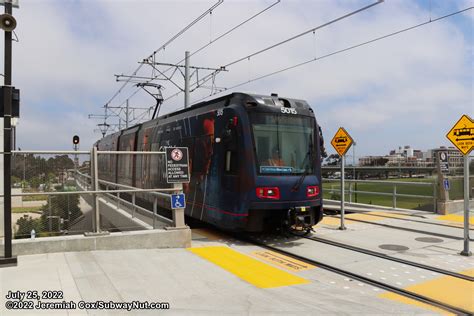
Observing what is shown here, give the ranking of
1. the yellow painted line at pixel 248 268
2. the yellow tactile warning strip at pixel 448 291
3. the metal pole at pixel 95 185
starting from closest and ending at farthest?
the yellow tactile warning strip at pixel 448 291 < the yellow painted line at pixel 248 268 < the metal pole at pixel 95 185

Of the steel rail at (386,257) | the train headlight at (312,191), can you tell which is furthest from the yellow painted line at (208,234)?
the train headlight at (312,191)

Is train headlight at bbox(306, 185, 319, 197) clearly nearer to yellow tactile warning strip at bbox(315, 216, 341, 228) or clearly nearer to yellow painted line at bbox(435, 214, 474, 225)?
yellow tactile warning strip at bbox(315, 216, 341, 228)

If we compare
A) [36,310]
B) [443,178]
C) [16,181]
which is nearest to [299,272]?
[36,310]

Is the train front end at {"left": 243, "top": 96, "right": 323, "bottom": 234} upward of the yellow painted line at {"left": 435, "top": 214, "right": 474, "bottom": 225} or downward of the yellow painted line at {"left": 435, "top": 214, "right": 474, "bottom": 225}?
upward

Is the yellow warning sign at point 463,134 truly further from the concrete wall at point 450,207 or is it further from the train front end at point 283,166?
the concrete wall at point 450,207

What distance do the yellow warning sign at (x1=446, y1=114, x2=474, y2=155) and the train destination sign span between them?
5593mm

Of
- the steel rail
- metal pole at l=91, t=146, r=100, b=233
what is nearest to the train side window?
the steel rail

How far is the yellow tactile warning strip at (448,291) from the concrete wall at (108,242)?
404 cm

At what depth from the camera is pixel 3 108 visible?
20.5 feet

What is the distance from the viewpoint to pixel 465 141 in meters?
8.27

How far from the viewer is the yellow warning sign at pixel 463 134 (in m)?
8.17

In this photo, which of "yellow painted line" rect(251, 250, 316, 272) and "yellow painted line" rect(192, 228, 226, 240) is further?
"yellow painted line" rect(192, 228, 226, 240)

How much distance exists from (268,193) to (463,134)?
420cm

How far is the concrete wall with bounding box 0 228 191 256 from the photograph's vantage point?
6852mm
